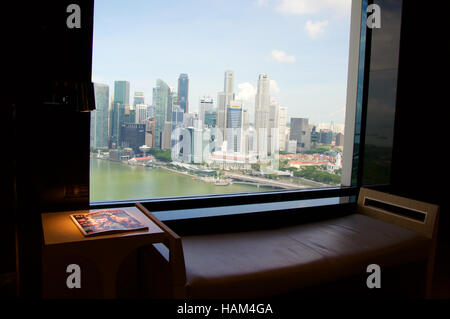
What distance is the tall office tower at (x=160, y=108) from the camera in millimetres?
2418

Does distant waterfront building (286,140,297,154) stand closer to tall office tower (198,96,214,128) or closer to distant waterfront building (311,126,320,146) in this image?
distant waterfront building (311,126,320,146)

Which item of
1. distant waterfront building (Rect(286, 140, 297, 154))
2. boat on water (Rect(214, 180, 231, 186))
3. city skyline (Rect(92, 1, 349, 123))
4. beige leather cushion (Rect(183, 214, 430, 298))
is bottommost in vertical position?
beige leather cushion (Rect(183, 214, 430, 298))

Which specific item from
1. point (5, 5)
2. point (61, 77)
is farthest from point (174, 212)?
point (5, 5)

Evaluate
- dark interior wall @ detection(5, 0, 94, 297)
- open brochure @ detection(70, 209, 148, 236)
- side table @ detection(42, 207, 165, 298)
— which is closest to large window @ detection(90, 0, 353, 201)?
dark interior wall @ detection(5, 0, 94, 297)

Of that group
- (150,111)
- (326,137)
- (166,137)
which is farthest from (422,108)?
(150,111)

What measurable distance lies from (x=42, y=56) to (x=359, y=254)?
2116mm

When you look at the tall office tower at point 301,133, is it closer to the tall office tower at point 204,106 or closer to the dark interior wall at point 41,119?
the tall office tower at point 204,106

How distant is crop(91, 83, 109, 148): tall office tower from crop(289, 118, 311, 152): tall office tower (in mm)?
1569

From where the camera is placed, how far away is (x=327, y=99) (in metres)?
3.19

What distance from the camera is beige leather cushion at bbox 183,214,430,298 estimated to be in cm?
164

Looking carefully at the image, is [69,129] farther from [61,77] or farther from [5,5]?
[5,5]

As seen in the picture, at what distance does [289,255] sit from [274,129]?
50.4 inches

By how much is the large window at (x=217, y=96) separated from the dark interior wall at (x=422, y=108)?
2.18 ft

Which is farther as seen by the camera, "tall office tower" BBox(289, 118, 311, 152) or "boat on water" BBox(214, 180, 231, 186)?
"tall office tower" BBox(289, 118, 311, 152)
